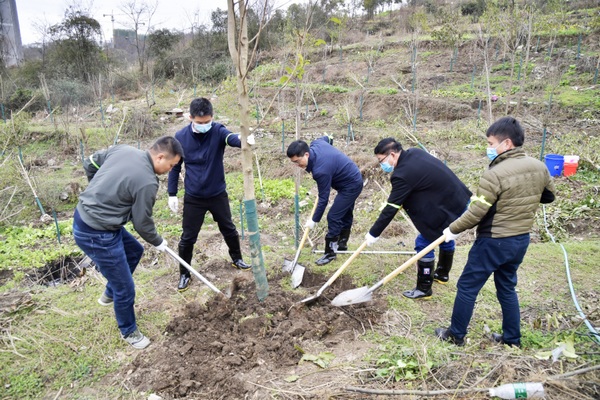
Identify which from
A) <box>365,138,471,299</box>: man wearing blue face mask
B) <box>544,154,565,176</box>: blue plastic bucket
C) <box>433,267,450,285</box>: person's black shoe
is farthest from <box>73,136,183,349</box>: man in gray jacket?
<box>544,154,565,176</box>: blue plastic bucket

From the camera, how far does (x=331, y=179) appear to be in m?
4.14

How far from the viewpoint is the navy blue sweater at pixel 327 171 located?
4066 mm

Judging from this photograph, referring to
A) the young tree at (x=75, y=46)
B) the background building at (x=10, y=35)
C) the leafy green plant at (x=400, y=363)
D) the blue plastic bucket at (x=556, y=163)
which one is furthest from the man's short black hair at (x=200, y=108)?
the background building at (x=10, y=35)

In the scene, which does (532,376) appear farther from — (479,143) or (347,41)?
(347,41)

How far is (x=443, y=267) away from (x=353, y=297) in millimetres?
1075

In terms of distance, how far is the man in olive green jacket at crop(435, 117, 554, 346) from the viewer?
2625 millimetres

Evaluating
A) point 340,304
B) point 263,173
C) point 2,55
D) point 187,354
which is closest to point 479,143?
point 263,173

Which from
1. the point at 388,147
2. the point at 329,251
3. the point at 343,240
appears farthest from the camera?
the point at 343,240

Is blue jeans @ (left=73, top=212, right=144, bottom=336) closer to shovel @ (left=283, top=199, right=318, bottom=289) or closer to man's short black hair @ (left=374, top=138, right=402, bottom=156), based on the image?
shovel @ (left=283, top=199, right=318, bottom=289)

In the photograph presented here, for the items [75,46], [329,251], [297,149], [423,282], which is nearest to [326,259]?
[329,251]

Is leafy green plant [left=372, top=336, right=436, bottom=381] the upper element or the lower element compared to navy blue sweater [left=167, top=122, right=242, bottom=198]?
lower

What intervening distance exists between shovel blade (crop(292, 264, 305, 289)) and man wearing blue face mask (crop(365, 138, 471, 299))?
0.88m

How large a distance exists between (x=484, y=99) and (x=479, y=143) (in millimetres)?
3844

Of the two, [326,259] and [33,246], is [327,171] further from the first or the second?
[33,246]
